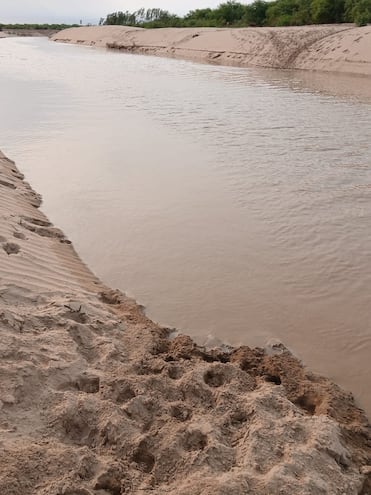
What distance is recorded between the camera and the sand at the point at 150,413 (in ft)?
7.49

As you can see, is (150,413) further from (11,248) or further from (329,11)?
(329,11)

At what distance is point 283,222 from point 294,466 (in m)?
3.45

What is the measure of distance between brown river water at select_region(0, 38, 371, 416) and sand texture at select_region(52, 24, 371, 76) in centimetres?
992

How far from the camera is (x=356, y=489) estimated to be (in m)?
2.31

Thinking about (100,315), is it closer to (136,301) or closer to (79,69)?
(136,301)

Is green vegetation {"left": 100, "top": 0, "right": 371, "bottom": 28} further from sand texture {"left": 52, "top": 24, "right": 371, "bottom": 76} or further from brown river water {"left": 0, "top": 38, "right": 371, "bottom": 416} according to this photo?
brown river water {"left": 0, "top": 38, "right": 371, "bottom": 416}

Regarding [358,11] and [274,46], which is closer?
[274,46]

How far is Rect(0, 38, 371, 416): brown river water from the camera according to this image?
387 centimetres

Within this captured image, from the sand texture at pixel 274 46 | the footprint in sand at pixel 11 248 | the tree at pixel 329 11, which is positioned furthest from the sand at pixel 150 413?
the tree at pixel 329 11

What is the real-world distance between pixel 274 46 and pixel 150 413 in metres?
26.6

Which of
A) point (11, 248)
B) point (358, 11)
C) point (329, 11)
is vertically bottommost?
point (11, 248)

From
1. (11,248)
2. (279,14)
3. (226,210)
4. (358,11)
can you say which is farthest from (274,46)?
(11,248)

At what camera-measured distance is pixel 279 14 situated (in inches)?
1453

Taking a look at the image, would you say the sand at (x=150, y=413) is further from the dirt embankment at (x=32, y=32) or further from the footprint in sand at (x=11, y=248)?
the dirt embankment at (x=32, y=32)
